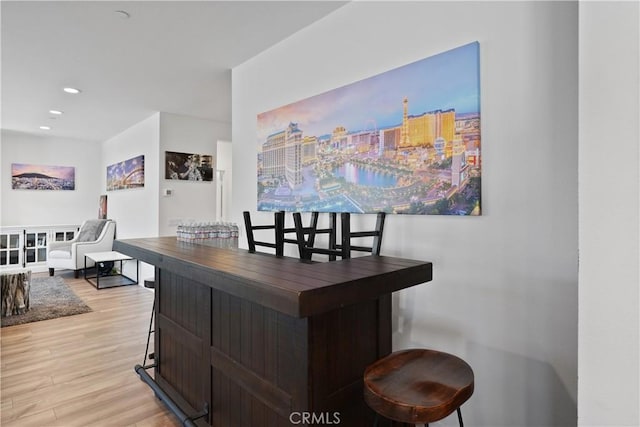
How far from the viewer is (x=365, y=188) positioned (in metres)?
2.13

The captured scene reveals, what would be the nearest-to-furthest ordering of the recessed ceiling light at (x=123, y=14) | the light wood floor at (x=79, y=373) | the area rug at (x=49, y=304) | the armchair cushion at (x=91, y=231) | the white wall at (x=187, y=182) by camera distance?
the light wood floor at (x=79, y=373) < the recessed ceiling light at (x=123, y=14) < the area rug at (x=49, y=304) < the white wall at (x=187, y=182) < the armchair cushion at (x=91, y=231)

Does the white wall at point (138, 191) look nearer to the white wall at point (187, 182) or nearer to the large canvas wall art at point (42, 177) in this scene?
the white wall at point (187, 182)

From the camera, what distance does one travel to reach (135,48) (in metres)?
2.86

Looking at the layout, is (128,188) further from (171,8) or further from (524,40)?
(524,40)

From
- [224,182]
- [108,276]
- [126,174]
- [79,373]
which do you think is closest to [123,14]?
[79,373]

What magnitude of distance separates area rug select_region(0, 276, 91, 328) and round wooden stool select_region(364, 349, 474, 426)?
4083 millimetres

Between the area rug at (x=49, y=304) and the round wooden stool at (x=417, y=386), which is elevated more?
the round wooden stool at (x=417, y=386)

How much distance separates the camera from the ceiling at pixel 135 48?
2320 millimetres

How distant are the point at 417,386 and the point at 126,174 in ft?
19.6

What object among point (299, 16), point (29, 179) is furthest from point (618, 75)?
point (29, 179)

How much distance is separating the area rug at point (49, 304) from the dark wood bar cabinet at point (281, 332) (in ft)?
9.39

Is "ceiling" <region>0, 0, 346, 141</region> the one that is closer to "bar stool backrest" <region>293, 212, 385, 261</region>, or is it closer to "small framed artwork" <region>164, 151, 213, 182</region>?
"small framed artwork" <region>164, 151, 213, 182</region>

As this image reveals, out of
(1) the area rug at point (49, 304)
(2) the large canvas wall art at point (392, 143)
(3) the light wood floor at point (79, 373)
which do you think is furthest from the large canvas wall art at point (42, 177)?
(2) the large canvas wall art at point (392, 143)

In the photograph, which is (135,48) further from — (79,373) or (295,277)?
(295,277)
